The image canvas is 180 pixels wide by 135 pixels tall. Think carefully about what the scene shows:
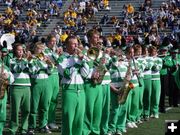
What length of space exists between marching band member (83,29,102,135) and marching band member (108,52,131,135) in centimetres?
113

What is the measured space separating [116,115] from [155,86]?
10.3 feet

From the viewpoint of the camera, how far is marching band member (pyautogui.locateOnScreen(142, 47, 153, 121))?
14250 mm

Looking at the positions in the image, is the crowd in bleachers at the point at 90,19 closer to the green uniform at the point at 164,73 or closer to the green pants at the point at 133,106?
the green uniform at the point at 164,73

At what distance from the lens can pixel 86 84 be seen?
10.4 m

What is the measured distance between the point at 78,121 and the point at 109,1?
Result: 32267 mm

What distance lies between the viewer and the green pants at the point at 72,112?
9.09 m

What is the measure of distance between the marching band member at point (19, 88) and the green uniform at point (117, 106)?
66.4 inches

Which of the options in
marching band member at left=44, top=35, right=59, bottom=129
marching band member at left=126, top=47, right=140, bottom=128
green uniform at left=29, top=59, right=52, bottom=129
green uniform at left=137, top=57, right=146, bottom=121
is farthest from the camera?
green uniform at left=137, top=57, right=146, bottom=121

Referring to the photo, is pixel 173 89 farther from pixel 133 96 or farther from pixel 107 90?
pixel 107 90

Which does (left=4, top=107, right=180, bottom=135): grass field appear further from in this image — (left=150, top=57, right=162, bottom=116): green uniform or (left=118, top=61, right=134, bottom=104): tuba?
(left=118, top=61, right=134, bottom=104): tuba

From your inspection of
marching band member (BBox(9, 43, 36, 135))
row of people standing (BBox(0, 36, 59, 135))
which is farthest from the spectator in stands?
marching band member (BBox(9, 43, 36, 135))

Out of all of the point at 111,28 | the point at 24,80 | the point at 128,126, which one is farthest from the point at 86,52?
the point at 111,28

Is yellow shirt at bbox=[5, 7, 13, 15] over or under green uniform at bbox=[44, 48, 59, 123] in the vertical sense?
under

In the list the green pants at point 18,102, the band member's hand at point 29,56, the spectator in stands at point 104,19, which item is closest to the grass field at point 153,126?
the green pants at point 18,102
